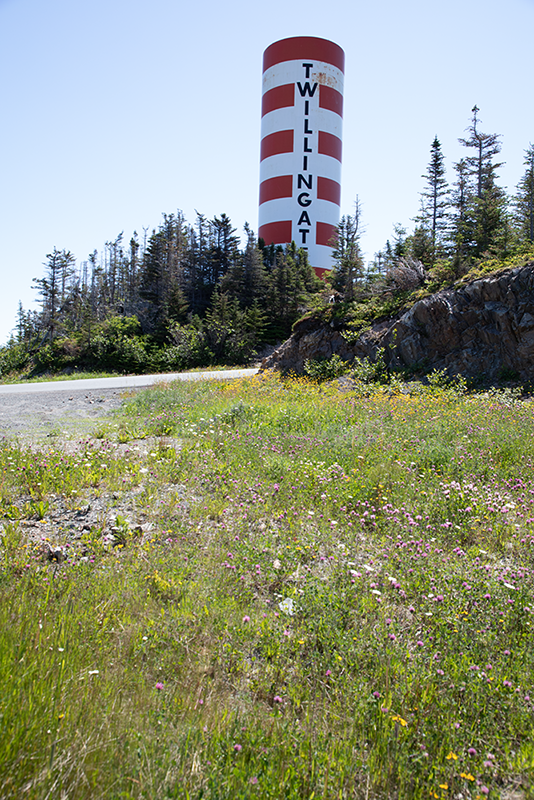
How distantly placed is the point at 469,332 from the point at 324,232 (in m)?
38.0

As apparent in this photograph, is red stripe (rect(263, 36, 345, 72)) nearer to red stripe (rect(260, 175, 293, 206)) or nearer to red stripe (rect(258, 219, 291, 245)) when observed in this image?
red stripe (rect(260, 175, 293, 206))

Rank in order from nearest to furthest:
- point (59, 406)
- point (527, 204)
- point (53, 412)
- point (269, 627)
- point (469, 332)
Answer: point (269, 627), point (53, 412), point (59, 406), point (469, 332), point (527, 204)

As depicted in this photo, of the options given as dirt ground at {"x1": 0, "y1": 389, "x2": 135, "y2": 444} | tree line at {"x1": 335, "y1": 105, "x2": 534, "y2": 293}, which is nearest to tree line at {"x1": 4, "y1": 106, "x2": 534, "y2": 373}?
tree line at {"x1": 335, "y1": 105, "x2": 534, "y2": 293}

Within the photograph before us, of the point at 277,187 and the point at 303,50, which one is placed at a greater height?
the point at 303,50

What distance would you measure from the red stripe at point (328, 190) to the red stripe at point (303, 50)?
12850 millimetres

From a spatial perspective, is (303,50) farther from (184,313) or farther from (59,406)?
(59,406)

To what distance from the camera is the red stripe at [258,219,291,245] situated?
49312 mm

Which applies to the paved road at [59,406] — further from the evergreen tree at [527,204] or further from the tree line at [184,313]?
the evergreen tree at [527,204]

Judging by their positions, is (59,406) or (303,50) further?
(303,50)

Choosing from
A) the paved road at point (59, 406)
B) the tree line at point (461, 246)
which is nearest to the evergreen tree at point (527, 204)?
the tree line at point (461, 246)

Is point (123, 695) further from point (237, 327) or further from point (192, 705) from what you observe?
point (237, 327)

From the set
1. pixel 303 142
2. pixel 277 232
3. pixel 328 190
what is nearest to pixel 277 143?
pixel 303 142

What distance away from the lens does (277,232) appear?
50.0 m

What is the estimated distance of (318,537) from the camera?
15.5ft
